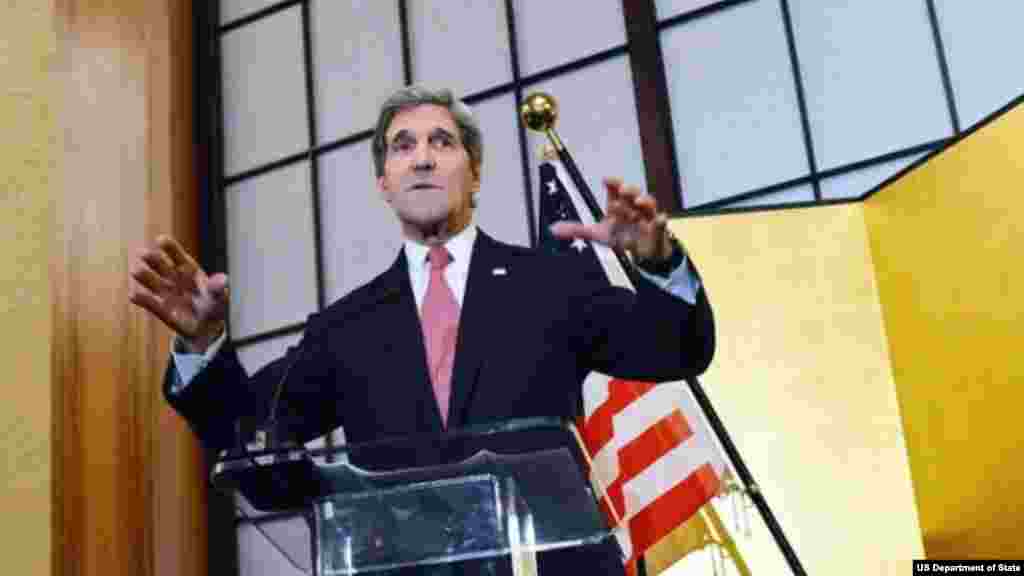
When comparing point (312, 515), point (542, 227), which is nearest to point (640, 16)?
point (542, 227)

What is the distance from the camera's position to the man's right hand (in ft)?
3.80

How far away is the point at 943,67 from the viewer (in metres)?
2.69

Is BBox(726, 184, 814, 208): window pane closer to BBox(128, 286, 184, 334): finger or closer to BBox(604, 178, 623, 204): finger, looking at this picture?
BBox(604, 178, 623, 204): finger

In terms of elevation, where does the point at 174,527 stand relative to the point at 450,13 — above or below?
below

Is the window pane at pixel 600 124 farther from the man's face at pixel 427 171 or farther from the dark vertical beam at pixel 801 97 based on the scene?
the man's face at pixel 427 171

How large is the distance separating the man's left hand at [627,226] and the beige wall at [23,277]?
1.18 m

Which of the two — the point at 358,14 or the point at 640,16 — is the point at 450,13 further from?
the point at 640,16

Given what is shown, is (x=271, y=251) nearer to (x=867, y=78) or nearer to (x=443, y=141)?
(x=867, y=78)

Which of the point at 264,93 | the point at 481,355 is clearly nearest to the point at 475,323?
the point at 481,355

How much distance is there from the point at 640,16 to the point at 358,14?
102 centimetres

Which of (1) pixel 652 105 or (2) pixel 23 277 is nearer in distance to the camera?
(2) pixel 23 277

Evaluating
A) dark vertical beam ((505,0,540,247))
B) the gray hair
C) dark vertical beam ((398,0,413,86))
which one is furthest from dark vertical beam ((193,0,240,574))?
the gray hair

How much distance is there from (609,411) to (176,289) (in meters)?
1.34

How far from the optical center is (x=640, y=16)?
10.3 feet
